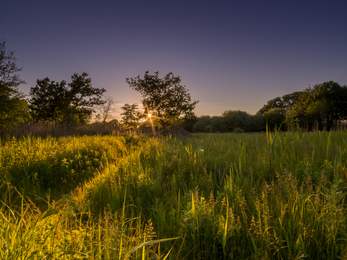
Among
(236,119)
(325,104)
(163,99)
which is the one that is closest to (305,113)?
(325,104)

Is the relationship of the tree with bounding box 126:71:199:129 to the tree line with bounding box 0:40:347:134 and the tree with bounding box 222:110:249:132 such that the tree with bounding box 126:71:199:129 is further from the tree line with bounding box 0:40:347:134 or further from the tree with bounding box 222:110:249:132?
the tree with bounding box 222:110:249:132

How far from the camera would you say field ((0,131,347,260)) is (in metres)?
1.03

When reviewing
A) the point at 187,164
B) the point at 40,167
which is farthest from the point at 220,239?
the point at 40,167

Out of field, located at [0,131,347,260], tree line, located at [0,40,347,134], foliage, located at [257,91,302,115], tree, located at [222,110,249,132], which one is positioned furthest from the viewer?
foliage, located at [257,91,302,115]

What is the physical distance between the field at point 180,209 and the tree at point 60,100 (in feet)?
100

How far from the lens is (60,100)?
99.6ft

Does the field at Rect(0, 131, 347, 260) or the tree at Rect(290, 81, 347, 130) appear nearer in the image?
the field at Rect(0, 131, 347, 260)

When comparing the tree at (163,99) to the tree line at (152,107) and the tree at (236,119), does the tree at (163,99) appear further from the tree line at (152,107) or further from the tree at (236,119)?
the tree at (236,119)

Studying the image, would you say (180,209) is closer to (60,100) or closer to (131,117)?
(131,117)

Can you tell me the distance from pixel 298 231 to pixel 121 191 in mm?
1888

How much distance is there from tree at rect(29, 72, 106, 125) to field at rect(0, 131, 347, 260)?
30.6 meters

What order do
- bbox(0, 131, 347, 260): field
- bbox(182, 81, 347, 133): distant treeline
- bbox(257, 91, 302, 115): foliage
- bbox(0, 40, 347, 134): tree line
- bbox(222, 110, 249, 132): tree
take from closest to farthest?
bbox(0, 131, 347, 260): field → bbox(0, 40, 347, 134): tree line → bbox(182, 81, 347, 133): distant treeline → bbox(222, 110, 249, 132): tree → bbox(257, 91, 302, 115): foliage

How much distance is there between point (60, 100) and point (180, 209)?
116 ft

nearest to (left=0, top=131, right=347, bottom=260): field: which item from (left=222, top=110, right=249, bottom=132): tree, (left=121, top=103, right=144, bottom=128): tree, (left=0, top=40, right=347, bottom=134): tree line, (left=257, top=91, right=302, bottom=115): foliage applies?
(left=0, top=40, right=347, bottom=134): tree line
